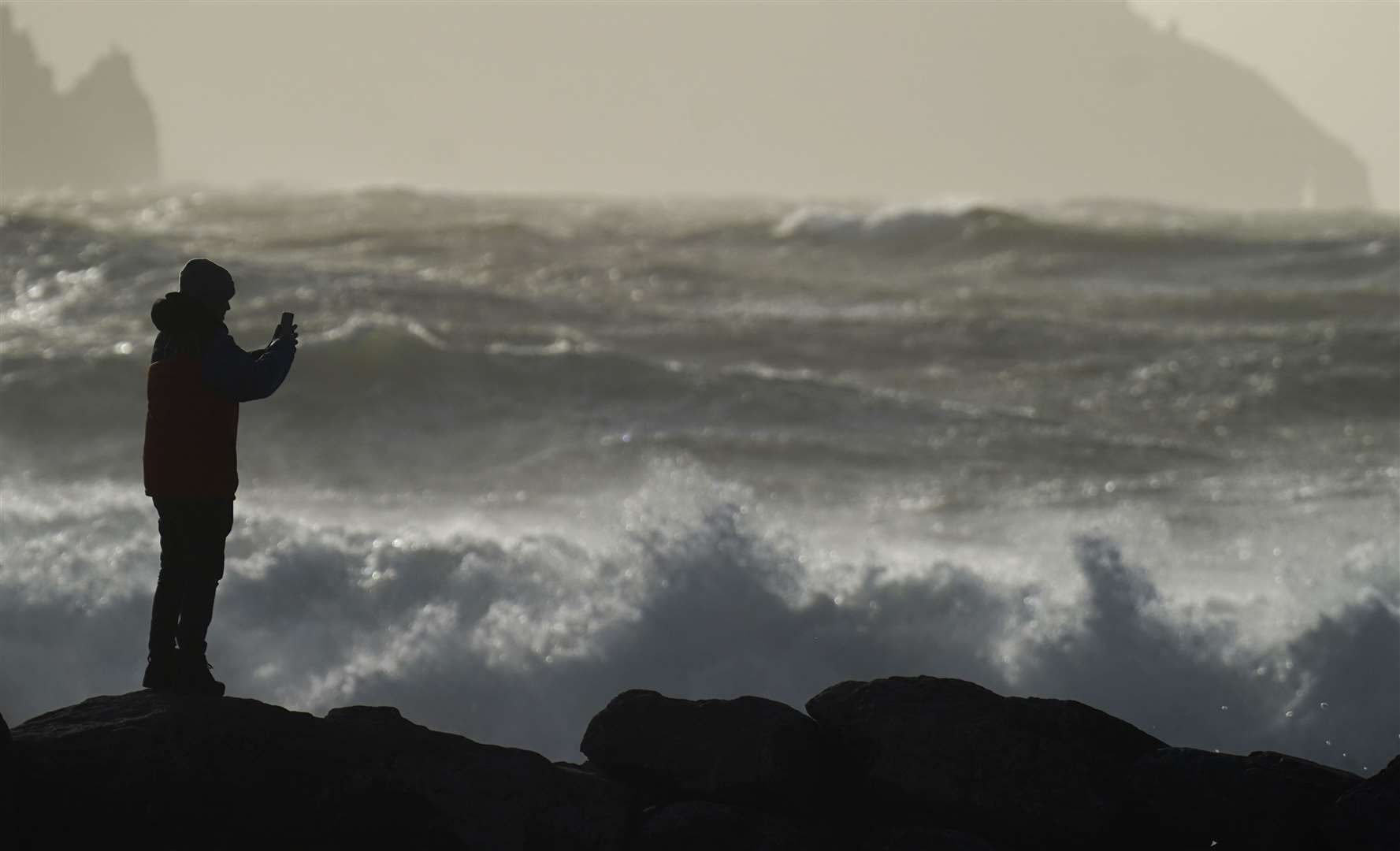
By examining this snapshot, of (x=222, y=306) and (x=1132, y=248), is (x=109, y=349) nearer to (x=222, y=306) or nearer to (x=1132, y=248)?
(x=222, y=306)

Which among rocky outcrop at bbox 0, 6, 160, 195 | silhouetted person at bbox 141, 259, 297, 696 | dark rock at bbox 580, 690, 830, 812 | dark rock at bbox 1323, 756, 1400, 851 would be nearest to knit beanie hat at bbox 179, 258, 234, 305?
silhouetted person at bbox 141, 259, 297, 696

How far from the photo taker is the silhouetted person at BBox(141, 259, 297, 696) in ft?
14.6

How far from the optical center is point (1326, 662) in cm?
881

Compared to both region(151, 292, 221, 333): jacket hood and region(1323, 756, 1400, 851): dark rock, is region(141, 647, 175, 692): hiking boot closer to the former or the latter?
region(151, 292, 221, 333): jacket hood

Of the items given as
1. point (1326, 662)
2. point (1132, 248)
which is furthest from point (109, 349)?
point (1132, 248)

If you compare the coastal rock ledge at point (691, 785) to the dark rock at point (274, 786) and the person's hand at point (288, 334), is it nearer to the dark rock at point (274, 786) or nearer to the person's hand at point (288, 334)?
the dark rock at point (274, 786)

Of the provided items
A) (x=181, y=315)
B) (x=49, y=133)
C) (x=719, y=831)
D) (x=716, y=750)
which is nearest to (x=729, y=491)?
(x=716, y=750)

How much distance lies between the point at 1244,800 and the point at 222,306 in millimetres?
3359

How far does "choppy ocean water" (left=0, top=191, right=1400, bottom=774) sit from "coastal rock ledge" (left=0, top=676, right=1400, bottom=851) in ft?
11.4

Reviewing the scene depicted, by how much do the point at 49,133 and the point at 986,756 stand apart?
204 m

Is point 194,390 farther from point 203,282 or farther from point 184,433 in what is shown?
point 203,282

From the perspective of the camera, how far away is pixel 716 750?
4633 millimetres

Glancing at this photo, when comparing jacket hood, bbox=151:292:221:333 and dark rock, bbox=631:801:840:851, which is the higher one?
jacket hood, bbox=151:292:221:333

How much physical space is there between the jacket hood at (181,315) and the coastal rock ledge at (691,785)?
1.10 metres
